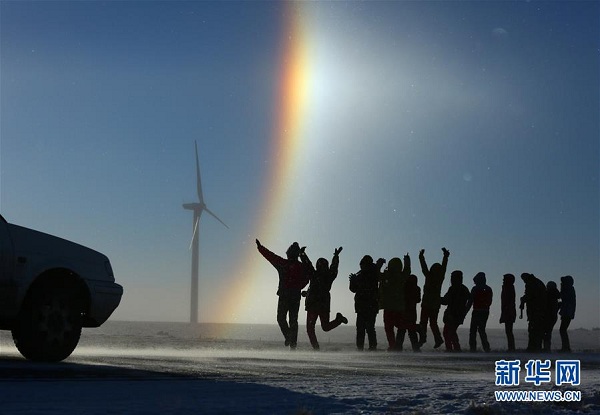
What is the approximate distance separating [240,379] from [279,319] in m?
9.57

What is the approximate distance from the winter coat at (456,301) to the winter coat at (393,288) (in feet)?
4.19

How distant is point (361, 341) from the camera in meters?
19.7

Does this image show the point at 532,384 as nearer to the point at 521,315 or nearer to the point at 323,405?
the point at 323,405

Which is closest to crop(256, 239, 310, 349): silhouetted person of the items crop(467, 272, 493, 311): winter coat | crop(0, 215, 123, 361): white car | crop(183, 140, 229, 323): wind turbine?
crop(467, 272, 493, 311): winter coat

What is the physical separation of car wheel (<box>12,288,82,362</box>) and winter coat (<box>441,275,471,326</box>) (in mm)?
10350

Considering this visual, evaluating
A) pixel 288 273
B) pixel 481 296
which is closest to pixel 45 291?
pixel 288 273

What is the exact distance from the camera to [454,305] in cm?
1973

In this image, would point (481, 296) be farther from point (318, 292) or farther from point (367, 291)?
point (318, 292)

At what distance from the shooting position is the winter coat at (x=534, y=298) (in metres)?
20.7

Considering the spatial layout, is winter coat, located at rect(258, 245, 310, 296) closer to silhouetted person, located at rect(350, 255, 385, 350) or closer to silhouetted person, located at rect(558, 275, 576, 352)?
silhouetted person, located at rect(350, 255, 385, 350)

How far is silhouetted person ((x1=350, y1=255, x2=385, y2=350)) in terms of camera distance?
1908 centimetres

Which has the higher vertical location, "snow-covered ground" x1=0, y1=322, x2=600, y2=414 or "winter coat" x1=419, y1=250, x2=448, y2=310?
"winter coat" x1=419, y1=250, x2=448, y2=310

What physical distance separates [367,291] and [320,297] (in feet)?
3.66

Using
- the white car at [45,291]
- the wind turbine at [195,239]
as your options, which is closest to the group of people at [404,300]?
the white car at [45,291]
